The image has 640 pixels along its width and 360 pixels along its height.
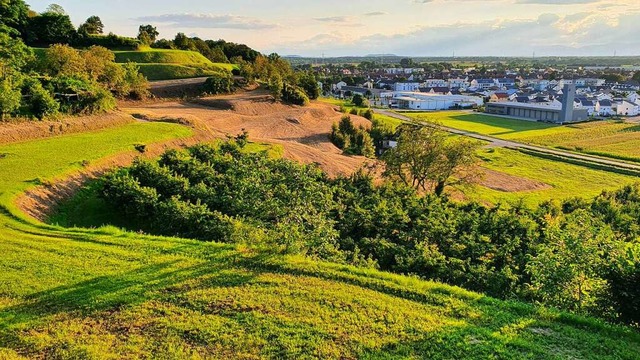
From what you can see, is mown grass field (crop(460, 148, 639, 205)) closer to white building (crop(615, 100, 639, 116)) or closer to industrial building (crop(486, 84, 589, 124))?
industrial building (crop(486, 84, 589, 124))

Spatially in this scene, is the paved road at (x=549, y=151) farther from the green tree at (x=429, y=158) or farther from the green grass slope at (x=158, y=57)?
the green grass slope at (x=158, y=57)

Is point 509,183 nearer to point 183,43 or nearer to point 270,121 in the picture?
point 270,121

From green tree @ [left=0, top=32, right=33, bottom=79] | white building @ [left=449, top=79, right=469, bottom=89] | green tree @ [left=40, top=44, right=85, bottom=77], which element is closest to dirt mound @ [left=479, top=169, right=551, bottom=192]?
green tree @ [left=40, top=44, right=85, bottom=77]

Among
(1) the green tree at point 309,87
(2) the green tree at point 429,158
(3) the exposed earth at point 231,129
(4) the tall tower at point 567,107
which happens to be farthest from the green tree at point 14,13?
(4) the tall tower at point 567,107

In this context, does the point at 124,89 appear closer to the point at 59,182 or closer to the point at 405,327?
the point at 59,182

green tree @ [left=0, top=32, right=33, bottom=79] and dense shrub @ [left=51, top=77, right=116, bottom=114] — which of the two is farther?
dense shrub @ [left=51, top=77, right=116, bottom=114]

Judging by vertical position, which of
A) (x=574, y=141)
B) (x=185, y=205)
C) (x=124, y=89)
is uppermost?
(x=124, y=89)

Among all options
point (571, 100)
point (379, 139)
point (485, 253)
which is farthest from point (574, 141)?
point (485, 253)
